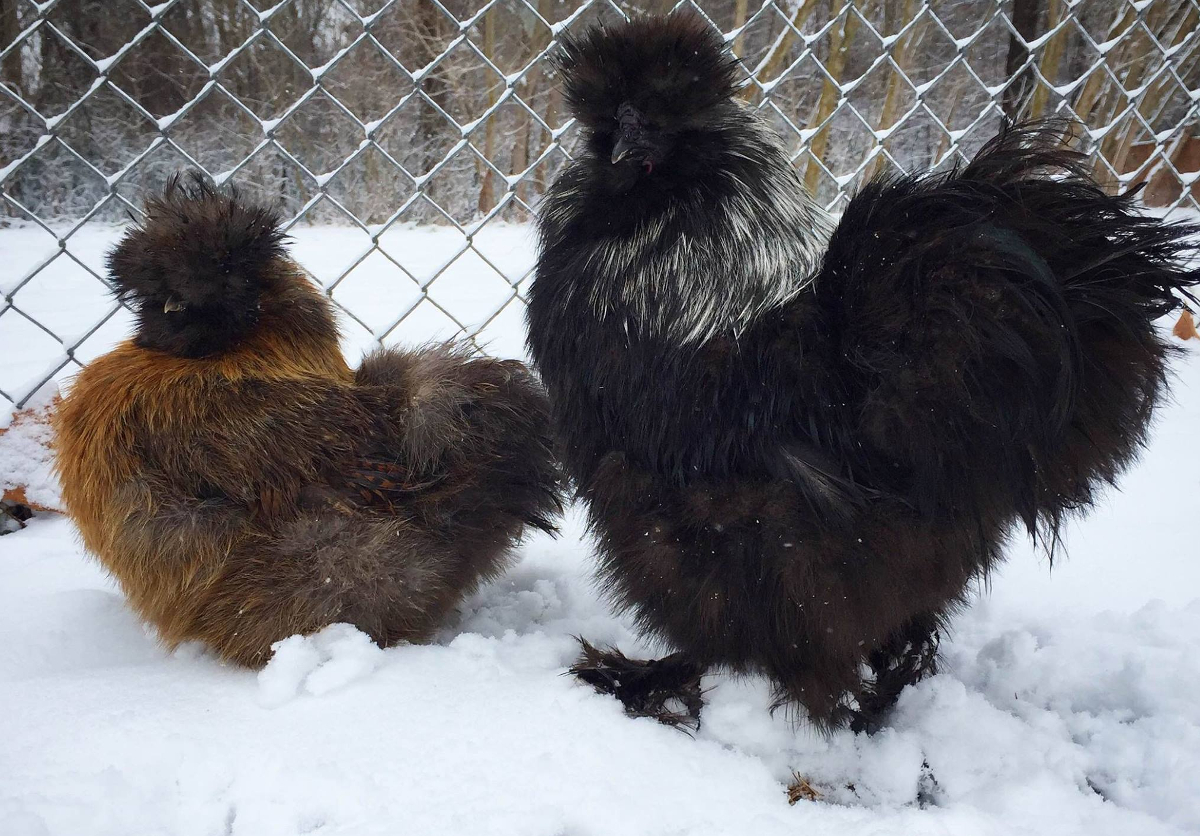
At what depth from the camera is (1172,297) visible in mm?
1430

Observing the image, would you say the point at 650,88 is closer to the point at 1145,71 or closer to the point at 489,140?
the point at 489,140

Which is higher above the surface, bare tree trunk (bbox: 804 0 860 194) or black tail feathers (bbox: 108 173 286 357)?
bare tree trunk (bbox: 804 0 860 194)

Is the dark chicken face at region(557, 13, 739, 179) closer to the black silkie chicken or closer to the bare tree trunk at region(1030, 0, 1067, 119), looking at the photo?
the black silkie chicken

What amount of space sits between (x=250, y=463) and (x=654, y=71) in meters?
1.19

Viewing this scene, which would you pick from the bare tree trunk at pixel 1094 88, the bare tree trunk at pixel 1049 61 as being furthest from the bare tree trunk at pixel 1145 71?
the bare tree trunk at pixel 1049 61

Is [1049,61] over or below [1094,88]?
A: below

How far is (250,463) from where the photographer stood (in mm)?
1742

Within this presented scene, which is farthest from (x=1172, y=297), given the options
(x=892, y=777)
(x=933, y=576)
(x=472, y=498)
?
(x=472, y=498)

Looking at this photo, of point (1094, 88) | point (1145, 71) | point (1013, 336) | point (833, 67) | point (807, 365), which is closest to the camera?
point (1013, 336)

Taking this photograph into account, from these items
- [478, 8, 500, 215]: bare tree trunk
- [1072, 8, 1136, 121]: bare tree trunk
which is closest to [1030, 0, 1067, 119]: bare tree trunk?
[1072, 8, 1136, 121]: bare tree trunk

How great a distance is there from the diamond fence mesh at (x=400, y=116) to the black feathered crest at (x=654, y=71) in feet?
4.52

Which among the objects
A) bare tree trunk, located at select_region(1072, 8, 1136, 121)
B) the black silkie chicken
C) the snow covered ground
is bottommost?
the snow covered ground

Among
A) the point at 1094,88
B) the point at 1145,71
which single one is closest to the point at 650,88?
the point at 1094,88

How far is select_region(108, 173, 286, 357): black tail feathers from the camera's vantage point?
176cm
